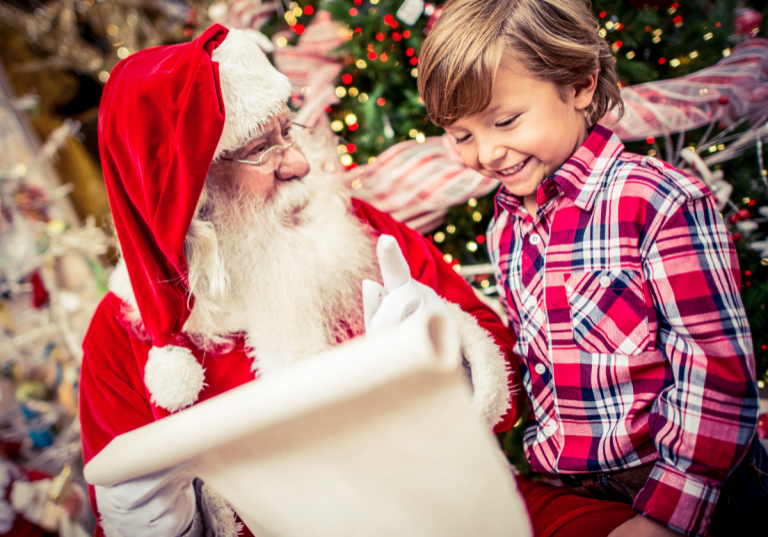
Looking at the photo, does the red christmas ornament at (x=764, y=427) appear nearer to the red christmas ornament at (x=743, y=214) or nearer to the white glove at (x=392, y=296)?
the red christmas ornament at (x=743, y=214)

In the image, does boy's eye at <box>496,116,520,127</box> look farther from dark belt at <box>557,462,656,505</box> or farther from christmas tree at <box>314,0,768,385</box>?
dark belt at <box>557,462,656,505</box>

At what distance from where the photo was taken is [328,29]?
59.7 inches

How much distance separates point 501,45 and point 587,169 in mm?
314

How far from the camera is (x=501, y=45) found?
777 millimetres

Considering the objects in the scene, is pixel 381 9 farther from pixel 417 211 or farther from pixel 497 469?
pixel 497 469

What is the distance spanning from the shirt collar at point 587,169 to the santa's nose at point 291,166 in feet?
2.12

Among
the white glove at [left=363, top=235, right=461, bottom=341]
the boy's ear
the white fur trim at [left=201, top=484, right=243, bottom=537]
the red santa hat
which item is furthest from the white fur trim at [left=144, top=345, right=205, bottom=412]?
the boy's ear

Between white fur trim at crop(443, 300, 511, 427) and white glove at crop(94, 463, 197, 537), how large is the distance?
2.17 feet

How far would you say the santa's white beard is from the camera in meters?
1.06

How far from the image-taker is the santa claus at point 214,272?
875 mm

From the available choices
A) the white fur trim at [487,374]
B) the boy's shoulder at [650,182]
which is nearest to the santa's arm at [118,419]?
the white fur trim at [487,374]

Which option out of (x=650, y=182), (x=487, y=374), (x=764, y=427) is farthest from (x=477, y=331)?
(x=764, y=427)

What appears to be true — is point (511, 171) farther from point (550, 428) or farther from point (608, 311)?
Result: point (550, 428)

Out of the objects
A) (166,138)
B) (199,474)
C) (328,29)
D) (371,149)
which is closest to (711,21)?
(371,149)
